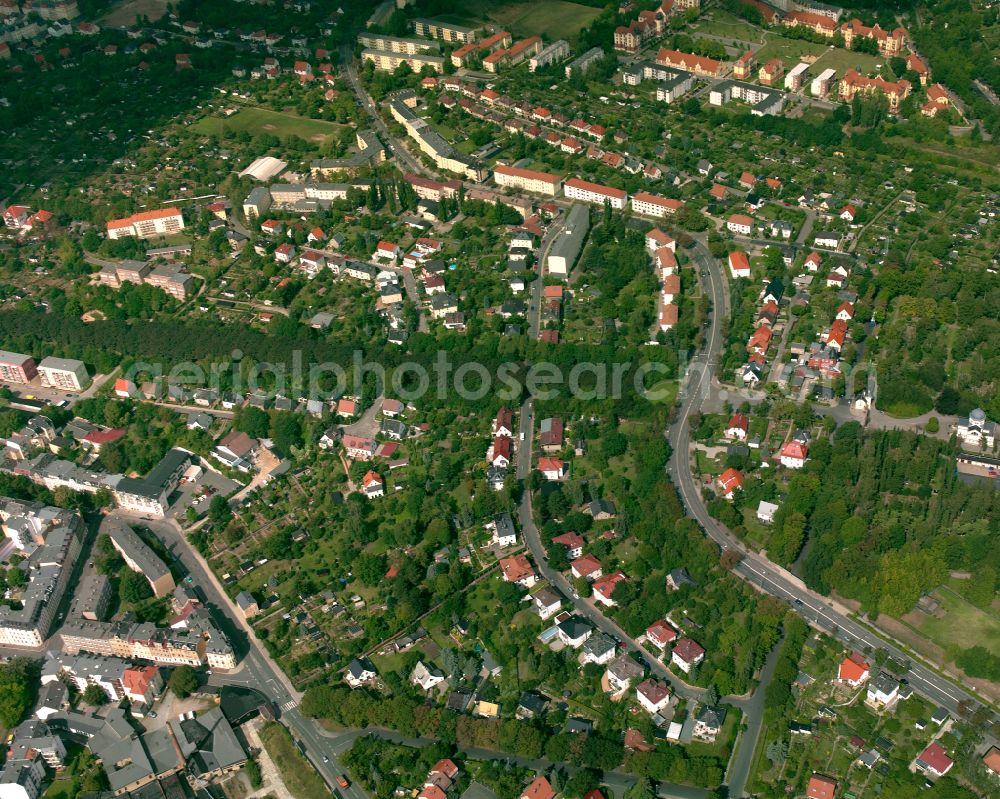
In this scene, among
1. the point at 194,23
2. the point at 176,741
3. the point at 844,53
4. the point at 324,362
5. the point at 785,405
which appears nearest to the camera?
the point at 176,741

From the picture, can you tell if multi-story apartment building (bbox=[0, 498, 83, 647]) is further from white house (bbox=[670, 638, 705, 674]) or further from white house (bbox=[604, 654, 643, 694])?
white house (bbox=[670, 638, 705, 674])

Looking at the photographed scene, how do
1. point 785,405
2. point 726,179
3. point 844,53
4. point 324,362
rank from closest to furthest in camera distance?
point 785,405 → point 324,362 → point 726,179 → point 844,53

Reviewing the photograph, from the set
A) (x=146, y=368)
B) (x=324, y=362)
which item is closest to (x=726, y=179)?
(x=324, y=362)

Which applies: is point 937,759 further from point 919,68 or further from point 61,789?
point 919,68

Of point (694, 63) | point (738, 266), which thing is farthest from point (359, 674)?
point (694, 63)

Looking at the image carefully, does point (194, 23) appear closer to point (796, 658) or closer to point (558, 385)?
point (558, 385)

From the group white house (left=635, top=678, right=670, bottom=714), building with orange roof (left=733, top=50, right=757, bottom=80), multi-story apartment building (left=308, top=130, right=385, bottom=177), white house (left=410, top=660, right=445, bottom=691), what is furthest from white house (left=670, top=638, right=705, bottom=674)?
building with orange roof (left=733, top=50, right=757, bottom=80)

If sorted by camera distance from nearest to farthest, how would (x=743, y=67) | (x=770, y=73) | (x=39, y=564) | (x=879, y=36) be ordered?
(x=39, y=564), (x=770, y=73), (x=743, y=67), (x=879, y=36)
